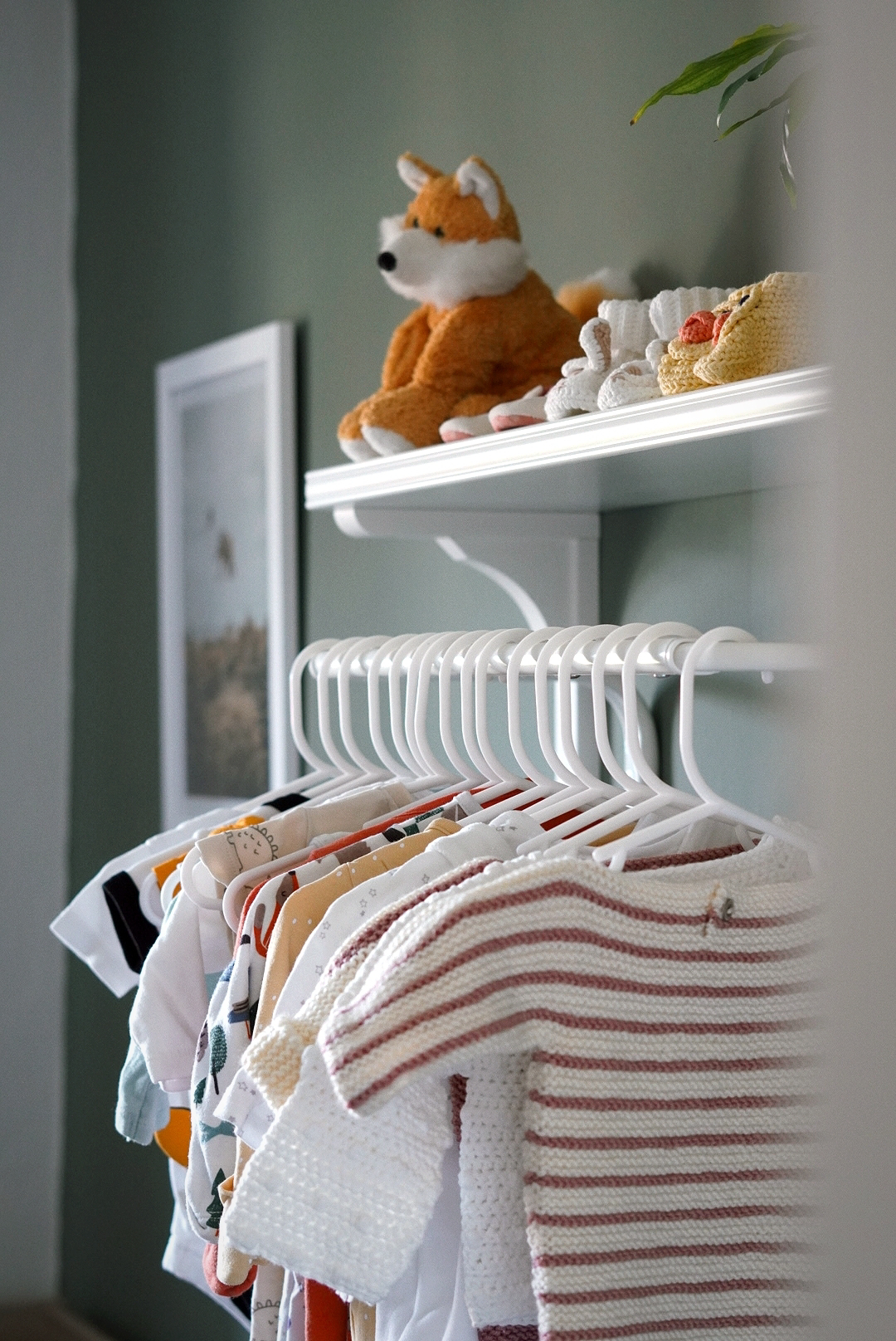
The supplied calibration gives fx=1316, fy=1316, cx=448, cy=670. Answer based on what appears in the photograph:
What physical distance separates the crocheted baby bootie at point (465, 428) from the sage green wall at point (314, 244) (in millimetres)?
207

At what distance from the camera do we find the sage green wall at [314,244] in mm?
1263

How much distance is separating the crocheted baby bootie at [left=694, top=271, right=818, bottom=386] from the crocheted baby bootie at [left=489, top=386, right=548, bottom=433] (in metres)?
0.28

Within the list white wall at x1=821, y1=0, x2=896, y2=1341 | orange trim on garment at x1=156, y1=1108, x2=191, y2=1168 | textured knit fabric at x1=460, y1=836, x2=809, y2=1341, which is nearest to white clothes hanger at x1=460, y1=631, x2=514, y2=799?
textured knit fabric at x1=460, y1=836, x2=809, y2=1341

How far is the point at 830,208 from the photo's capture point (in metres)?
0.28

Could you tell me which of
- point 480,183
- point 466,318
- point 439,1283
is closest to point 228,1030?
point 439,1283

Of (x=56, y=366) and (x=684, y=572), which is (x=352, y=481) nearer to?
(x=684, y=572)

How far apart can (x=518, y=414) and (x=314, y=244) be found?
880 millimetres

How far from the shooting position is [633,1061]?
0.76 meters

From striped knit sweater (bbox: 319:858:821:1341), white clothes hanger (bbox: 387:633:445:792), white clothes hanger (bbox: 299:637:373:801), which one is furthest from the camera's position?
white clothes hanger (bbox: 299:637:373:801)

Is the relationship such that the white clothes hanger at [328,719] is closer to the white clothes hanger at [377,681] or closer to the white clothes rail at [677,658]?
the white clothes hanger at [377,681]

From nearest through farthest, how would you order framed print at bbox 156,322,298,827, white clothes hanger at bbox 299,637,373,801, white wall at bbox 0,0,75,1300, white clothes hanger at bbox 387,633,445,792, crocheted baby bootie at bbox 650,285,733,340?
crocheted baby bootie at bbox 650,285,733,340
white clothes hanger at bbox 387,633,445,792
white clothes hanger at bbox 299,637,373,801
framed print at bbox 156,322,298,827
white wall at bbox 0,0,75,1300

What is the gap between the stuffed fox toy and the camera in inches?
50.6

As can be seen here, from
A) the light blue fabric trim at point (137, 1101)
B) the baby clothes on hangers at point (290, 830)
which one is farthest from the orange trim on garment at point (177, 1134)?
the baby clothes on hangers at point (290, 830)

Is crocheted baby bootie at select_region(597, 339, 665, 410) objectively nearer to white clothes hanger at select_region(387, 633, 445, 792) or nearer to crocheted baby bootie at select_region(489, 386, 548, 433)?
crocheted baby bootie at select_region(489, 386, 548, 433)
